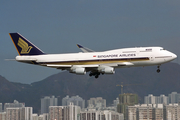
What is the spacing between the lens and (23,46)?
87.9 meters

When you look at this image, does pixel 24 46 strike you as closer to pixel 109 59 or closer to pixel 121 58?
pixel 109 59

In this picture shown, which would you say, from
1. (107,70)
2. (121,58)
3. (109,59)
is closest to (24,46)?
(109,59)

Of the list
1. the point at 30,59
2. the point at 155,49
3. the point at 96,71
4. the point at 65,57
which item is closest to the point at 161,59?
the point at 155,49

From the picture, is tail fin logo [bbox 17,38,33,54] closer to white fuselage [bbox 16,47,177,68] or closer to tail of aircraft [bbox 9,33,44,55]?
tail of aircraft [bbox 9,33,44,55]

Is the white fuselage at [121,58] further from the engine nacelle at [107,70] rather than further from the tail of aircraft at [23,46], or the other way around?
the tail of aircraft at [23,46]

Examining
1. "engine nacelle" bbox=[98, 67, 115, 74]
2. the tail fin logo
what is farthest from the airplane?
the tail fin logo

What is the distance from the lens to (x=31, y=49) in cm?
8762

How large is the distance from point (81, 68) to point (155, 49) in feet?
56.4

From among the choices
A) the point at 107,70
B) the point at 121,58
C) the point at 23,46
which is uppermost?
the point at 23,46

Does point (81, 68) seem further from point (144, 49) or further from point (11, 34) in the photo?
point (11, 34)

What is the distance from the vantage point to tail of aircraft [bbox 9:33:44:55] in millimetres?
87438

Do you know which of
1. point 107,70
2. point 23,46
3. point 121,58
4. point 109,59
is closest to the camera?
point 107,70

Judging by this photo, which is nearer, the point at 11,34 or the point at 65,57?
the point at 65,57

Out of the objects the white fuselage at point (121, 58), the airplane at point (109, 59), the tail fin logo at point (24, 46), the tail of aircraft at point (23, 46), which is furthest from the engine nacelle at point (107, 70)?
the tail fin logo at point (24, 46)
